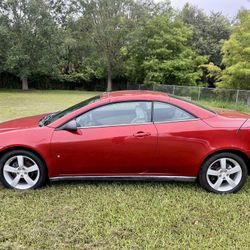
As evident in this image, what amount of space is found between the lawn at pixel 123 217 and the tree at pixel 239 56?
1256 cm

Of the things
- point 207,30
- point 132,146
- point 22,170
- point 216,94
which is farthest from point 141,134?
point 207,30

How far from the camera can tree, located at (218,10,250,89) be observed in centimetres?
1551

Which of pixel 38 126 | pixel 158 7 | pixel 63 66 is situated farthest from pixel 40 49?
pixel 38 126

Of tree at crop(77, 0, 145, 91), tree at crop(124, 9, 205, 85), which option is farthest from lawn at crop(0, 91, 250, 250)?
tree at crop(77, 0, 145, 91)

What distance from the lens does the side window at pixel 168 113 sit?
165 inches

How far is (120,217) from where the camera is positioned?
3.47m

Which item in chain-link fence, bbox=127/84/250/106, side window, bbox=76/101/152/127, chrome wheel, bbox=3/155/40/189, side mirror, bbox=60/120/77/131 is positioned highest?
side window, bbox=76/101/152/127

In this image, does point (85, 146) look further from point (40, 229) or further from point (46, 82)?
point (46, 82)

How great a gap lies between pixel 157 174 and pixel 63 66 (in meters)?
32.8

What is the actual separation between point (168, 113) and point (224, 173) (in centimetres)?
111

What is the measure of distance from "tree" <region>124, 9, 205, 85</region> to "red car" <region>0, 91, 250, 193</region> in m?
25.1

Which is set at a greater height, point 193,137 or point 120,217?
point 193,137

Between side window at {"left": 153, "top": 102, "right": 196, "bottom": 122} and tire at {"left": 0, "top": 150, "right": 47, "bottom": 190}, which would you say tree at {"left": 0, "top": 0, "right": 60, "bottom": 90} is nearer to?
tire at {"left": 0, "top": 150, "right": 47, "bottom": 190}

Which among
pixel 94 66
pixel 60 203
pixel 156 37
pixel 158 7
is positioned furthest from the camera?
pixel 94 66
